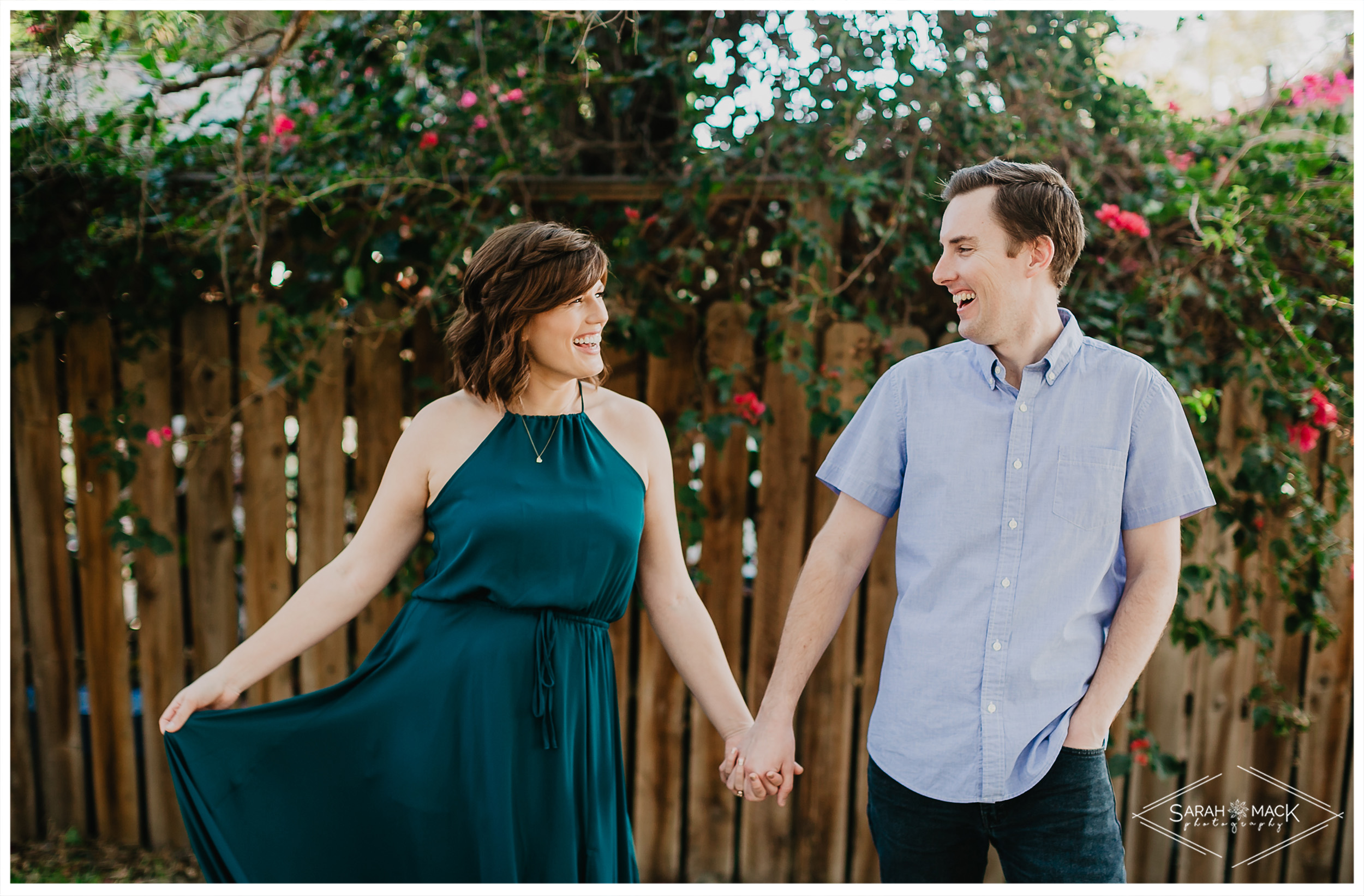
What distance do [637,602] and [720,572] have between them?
0.91 feet

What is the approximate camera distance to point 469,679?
1.71 meters

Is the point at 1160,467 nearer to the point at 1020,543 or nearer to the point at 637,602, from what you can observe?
the point at 1020,543

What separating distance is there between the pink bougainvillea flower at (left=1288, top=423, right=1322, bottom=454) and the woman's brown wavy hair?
2070 millimetres


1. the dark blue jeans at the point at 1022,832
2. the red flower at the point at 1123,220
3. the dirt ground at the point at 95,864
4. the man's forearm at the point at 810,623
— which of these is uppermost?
the red flower at the point at 1123,220

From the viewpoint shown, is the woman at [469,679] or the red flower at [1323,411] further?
the red flower at [1323,411]

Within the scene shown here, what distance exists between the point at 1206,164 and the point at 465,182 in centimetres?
211

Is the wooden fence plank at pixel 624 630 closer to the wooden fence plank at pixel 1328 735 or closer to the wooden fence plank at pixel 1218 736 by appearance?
the wooden fence plank at pixel 1218 736

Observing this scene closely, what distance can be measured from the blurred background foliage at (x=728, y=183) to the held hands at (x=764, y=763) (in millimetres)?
985

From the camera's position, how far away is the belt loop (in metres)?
1.70

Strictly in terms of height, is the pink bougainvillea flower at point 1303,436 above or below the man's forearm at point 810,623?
above

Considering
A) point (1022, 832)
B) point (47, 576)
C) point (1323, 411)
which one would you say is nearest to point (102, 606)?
point (47, 576)

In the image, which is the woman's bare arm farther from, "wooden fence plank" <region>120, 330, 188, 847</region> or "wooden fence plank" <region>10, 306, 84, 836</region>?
"wooden fence plank" <region>10, 306, 84, 836</region>

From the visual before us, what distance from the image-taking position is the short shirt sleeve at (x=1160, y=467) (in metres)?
1.49

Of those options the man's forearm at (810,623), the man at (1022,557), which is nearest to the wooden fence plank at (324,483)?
the man's forearm at (810,623)
